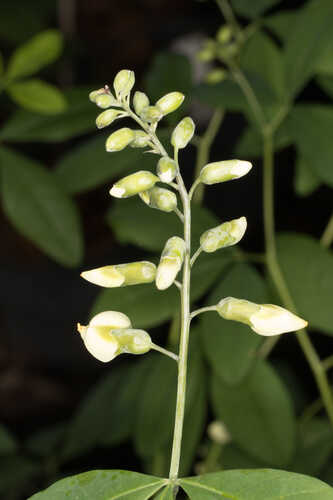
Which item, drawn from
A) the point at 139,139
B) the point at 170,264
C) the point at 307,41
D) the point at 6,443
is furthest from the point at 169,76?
the point at 6,443

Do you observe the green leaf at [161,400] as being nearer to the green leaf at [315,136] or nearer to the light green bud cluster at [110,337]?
the green leaf at [315,136]

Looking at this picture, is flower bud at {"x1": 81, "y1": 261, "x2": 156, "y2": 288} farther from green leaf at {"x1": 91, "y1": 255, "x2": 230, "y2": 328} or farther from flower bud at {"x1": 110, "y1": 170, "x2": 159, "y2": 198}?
green leaf at {"x1": 91, "y1": 255, "x2": 230, "y2": 328}

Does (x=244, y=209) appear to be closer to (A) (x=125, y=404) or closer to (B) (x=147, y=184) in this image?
(A) (x=125, y=404)

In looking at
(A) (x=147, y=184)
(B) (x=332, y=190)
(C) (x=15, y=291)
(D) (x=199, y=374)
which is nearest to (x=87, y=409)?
(D) (x=199, y=374)

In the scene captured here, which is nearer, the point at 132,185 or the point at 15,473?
the point at 132,185

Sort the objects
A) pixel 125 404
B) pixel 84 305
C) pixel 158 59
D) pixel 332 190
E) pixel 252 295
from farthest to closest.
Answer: pixel 84 305 < pixel 332 190 < pixel 125 404 < pixel 158 59 < pixel 252 295

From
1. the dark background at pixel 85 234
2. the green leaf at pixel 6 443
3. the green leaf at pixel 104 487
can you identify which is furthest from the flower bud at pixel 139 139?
the dark background at pixel 85 234

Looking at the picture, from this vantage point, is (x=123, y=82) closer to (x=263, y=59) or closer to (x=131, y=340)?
(x=131, y=340)
